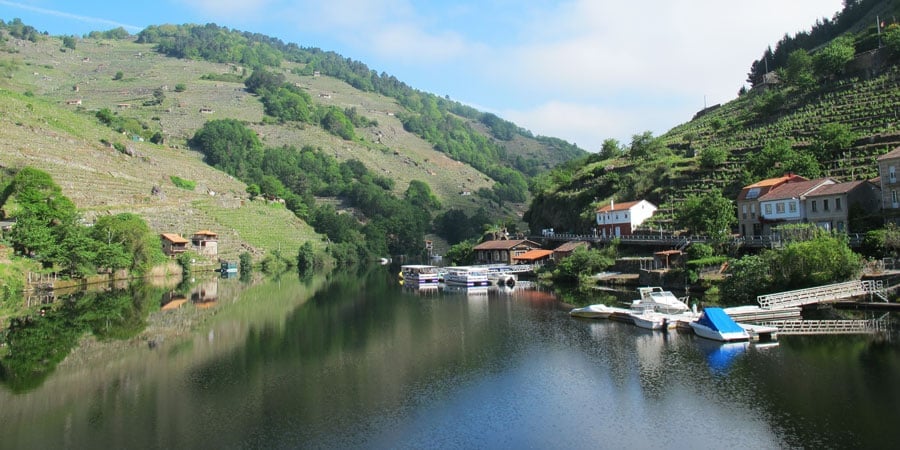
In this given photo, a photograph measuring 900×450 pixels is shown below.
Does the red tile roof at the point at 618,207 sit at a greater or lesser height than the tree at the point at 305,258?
greater

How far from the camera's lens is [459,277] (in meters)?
76.6

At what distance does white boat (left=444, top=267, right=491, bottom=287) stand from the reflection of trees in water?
34125mm

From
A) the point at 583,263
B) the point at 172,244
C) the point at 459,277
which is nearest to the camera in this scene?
the point at 583,263

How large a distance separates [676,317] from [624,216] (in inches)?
1565

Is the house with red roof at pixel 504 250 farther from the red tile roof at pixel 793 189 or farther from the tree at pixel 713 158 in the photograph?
the red tile roof at pixel 793 189

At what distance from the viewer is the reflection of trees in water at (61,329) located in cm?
3114

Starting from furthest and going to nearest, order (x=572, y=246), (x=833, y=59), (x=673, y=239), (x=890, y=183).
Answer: (x=833, y=59) < (x=572, y=246) < (x=673, y=239) < (x=890, y=183)

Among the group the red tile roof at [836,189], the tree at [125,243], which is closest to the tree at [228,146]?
the tree at [125,243]

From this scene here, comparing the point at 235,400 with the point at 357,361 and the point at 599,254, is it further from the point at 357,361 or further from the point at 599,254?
the point at 599,254

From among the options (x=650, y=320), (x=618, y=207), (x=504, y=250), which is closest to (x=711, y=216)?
(x=618, y=207)

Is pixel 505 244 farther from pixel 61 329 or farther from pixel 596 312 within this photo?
pixel 61 329

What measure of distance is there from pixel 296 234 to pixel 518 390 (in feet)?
315

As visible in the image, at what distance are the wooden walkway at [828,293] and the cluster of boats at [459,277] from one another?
35195mm

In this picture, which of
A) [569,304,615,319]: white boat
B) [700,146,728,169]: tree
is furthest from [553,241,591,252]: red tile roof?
[569,304,615,319]: white boat
